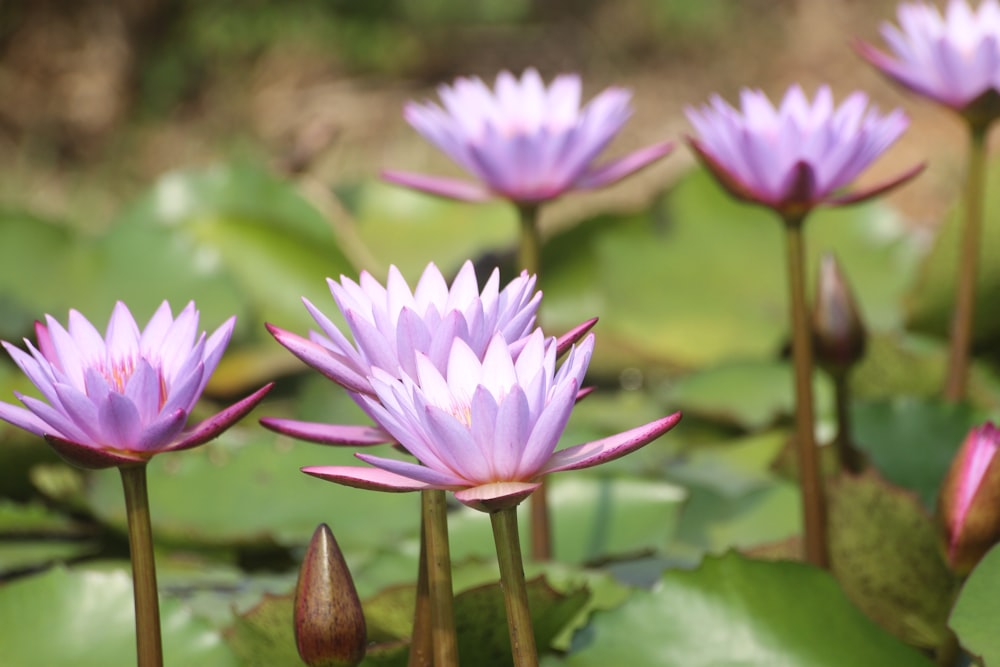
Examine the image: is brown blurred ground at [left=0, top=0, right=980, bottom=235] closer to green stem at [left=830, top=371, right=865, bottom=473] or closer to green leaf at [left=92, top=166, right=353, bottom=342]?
green leaf at [left=92, top=166, right=353, bottom=342]

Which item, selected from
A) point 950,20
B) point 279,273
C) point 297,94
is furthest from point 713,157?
point 297,94

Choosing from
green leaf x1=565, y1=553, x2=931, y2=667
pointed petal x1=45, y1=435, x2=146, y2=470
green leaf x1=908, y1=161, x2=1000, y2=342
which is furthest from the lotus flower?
green leaf x1=908, y1=161, x2=1000, y2=342

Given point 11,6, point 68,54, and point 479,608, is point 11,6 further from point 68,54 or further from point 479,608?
point 479,608

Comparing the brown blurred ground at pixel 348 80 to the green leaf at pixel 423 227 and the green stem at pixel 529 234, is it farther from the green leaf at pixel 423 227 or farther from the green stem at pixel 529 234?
the green stem at pixel 529 234

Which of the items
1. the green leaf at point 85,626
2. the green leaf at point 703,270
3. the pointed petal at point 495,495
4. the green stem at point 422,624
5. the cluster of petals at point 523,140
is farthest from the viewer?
the green leaf at point 703,270

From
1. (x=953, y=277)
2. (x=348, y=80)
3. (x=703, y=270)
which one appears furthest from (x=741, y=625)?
(x=348, y=80)

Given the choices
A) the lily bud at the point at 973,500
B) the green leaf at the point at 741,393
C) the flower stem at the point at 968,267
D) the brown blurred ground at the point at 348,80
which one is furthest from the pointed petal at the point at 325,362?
the brown blurred ground at the point at 348,80
